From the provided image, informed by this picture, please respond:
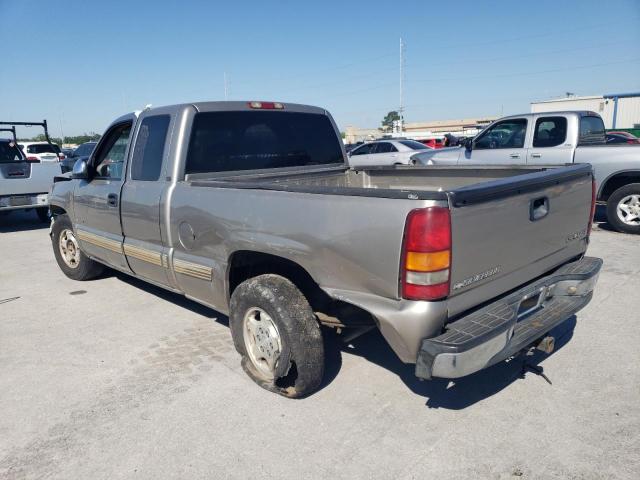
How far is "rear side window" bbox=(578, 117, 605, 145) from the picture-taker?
809cm

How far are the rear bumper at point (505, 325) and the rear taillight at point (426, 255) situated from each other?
9.7 inches

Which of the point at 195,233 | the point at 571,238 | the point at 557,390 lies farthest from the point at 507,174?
the point at 195,233

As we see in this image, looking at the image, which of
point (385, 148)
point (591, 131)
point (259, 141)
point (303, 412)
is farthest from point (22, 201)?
point (591, 131)

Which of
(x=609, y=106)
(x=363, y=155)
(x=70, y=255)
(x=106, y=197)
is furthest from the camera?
(x=609, y=106)

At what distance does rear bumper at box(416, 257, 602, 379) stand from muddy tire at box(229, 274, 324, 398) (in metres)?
0.78

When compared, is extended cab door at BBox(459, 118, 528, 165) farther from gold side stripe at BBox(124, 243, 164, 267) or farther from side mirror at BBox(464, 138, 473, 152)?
gold side stripe at BBox(124, 243, 164, 267)

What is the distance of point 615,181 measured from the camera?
26.1 ft

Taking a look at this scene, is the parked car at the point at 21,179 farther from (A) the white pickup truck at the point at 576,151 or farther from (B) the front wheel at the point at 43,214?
(A) the white pickup truck at the point at 576,151

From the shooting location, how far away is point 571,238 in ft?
11.4

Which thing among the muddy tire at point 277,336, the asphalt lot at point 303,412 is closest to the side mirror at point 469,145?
the asphalt lot at point 303,412

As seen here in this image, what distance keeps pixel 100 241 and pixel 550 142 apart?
276 inches

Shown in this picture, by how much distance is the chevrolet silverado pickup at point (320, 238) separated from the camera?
8.20 feet

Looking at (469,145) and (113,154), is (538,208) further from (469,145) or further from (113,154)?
(469,145)

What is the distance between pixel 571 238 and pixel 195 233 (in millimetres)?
2654
